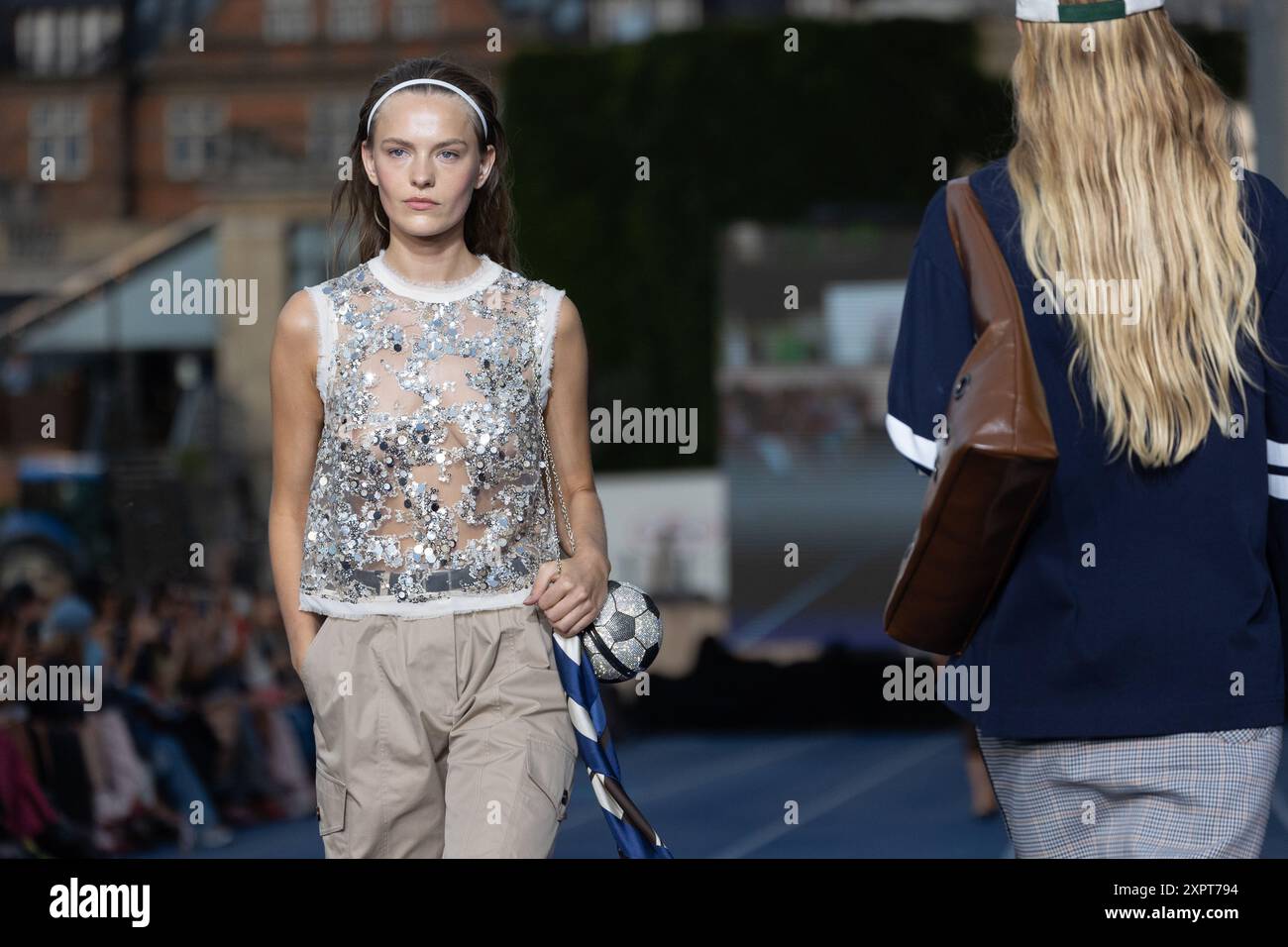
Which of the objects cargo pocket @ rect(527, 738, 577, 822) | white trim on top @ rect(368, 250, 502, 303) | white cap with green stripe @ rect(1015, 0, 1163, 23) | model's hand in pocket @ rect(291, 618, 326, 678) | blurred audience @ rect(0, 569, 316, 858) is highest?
white cap with green stripe @ rect(1015, 0, 1163, 23)

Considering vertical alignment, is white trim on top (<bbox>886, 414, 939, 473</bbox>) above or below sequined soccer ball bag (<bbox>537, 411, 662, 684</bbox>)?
above

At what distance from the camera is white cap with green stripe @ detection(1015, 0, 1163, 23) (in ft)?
7.78

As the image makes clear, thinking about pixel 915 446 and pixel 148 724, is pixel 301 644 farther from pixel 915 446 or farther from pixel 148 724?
pixel 148 724

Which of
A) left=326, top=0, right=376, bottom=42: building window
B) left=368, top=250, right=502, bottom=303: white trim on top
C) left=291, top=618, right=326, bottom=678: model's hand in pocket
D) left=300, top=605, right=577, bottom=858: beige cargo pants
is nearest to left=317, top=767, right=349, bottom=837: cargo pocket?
left=300, top=605, right=577, bottom=858: beige cargo pants

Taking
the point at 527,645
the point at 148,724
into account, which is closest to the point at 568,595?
the point at 527,645

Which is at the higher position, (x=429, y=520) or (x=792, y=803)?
(x=429, y=520)

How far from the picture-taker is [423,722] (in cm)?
263

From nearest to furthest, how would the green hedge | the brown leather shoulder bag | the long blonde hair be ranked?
the brown leather shoulder bag, the long blonde hair, the green hedge

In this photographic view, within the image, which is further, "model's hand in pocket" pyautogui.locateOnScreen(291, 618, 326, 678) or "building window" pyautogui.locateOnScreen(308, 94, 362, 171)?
"building window" pyautogui.locateOnScreen(308, 94, 362, 171)

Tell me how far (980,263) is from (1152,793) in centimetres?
68

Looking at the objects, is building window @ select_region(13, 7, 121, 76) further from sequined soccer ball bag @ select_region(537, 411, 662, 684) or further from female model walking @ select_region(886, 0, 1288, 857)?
female model walking @ select_region(886, 0, 1288, 857)

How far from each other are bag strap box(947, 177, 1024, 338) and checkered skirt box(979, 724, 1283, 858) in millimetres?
531

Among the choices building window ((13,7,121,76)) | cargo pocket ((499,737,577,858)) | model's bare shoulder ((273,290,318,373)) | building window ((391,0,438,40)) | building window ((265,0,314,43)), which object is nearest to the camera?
cargo pocket ((499,737,577,858))

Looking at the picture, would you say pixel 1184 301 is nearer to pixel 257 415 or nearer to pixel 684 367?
pixel 257 415
